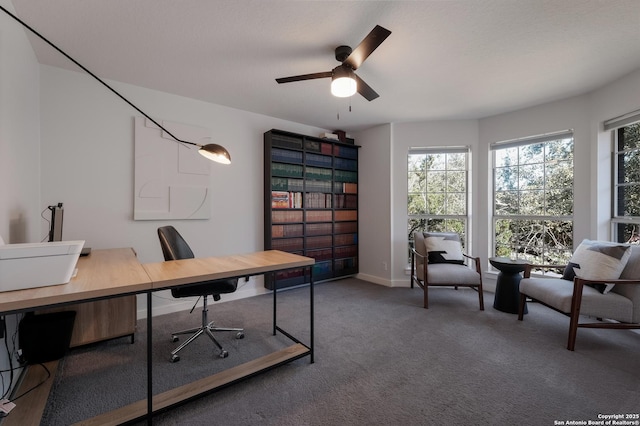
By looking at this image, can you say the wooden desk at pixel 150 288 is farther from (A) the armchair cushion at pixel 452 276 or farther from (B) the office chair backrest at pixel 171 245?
(A) the armchair cushion at pixel 452 276

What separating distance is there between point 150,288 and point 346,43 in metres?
2.22

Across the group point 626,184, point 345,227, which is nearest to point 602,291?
point 626,184

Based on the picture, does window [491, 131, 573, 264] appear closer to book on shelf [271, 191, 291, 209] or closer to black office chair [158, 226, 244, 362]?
book on shelf [271, 191, 291, 209]

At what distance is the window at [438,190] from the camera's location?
13.6 ft

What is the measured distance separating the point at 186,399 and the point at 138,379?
58 centimetres

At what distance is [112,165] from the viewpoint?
2791 mm

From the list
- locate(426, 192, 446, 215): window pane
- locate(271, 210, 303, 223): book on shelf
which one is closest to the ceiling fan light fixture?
locate(271, 210, 303, 223): book on shelf

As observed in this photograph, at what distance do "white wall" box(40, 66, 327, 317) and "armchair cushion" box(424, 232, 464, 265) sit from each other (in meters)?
2.61

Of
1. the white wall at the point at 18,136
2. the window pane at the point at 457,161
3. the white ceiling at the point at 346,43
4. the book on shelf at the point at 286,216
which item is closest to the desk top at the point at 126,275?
the white wall at the point at 18,136

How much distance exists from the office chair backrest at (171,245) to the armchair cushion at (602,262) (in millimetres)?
3648

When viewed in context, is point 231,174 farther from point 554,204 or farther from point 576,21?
point 554,204

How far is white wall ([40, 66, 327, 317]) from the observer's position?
2.54 metres

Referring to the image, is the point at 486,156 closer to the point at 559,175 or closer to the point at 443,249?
the point at 559,175

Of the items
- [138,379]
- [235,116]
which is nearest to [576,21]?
[235,116]
